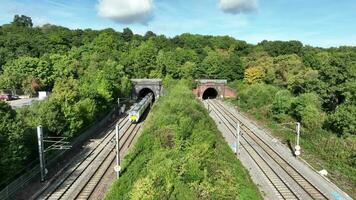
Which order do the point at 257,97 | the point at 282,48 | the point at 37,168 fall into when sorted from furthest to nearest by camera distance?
the point at 282,48 → the point at 257,97 → the point at 37,168

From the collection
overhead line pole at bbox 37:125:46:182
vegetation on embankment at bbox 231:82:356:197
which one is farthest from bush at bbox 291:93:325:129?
overhead line pole at bbox 37:125:46:182

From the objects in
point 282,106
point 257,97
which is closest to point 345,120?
point 282,106

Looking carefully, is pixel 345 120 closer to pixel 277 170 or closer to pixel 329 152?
pixel 329 152

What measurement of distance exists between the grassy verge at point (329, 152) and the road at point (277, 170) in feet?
4.08

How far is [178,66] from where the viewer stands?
310 feet

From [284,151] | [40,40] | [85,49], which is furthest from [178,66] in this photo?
[284,151]

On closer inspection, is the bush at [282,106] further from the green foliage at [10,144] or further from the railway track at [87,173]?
the green foliage at [10,144]

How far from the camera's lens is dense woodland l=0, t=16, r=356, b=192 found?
37906 mm

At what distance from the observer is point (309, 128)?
53438mm

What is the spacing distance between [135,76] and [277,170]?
2499 inches

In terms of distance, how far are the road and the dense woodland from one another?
6.90 m

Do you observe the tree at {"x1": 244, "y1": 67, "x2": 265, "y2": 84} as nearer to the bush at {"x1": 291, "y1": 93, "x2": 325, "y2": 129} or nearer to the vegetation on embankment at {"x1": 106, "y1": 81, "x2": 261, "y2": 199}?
the bush at {"x1": 291, "y1": 93, "x2": 325, "y2": 129}

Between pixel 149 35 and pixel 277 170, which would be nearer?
pixel 277 170

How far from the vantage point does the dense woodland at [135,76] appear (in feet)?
124
